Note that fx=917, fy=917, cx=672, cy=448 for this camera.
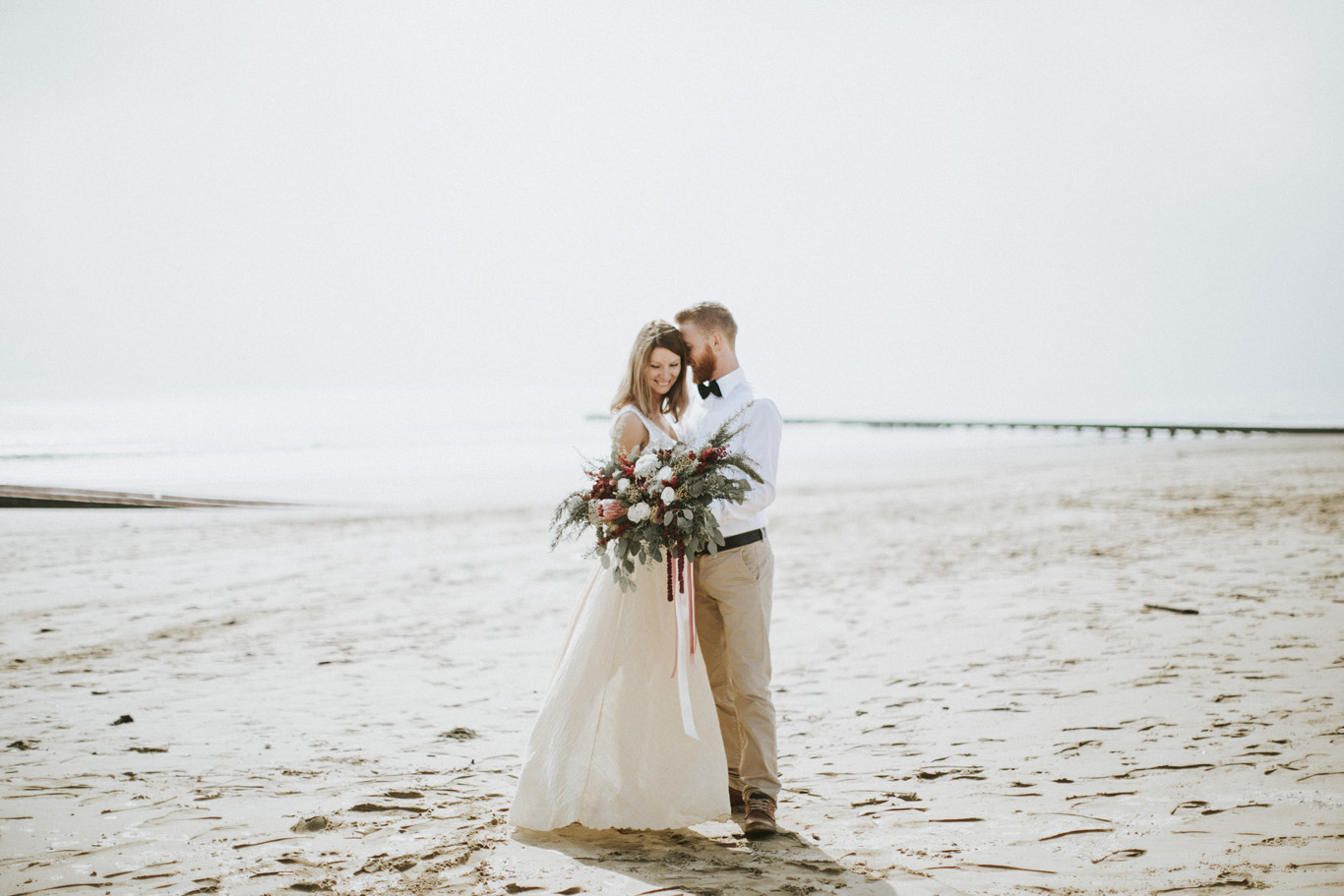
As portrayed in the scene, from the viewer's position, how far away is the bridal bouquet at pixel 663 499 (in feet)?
12.1

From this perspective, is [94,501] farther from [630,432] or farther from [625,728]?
[625,728]

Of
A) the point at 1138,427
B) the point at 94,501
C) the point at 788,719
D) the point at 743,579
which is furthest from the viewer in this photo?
the point at 1138,427

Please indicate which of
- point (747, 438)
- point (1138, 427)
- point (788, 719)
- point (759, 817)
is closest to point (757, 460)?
point (747, 438)

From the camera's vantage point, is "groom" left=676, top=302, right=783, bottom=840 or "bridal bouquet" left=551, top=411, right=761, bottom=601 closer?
Answer: "bridal bouquet" left=551, top=411, right=761, bottom=601

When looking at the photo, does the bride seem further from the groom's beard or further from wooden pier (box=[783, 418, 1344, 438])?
wooden pier (box=[783, 418, 1344, 438])

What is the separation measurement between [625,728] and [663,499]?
1024mm

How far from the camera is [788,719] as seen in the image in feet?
18.3

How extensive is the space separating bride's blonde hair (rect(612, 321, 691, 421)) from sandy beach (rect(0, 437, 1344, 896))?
1901 mm

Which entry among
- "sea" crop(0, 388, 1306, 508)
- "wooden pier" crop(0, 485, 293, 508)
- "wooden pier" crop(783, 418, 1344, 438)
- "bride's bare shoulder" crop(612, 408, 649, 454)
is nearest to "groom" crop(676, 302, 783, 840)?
"bride's bare shoulder" crop(612, 408, 649, 454)

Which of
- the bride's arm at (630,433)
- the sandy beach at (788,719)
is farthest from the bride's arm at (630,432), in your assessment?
the sandy beach at (788,719)

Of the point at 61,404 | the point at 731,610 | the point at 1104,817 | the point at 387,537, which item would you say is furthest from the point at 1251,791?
the point at 61,404

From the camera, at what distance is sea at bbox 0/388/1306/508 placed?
22125 mm

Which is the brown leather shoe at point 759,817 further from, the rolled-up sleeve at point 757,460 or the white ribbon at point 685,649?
the rolled-up sleeve at point 757,460

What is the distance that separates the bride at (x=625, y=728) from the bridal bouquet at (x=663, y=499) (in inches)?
3.8
